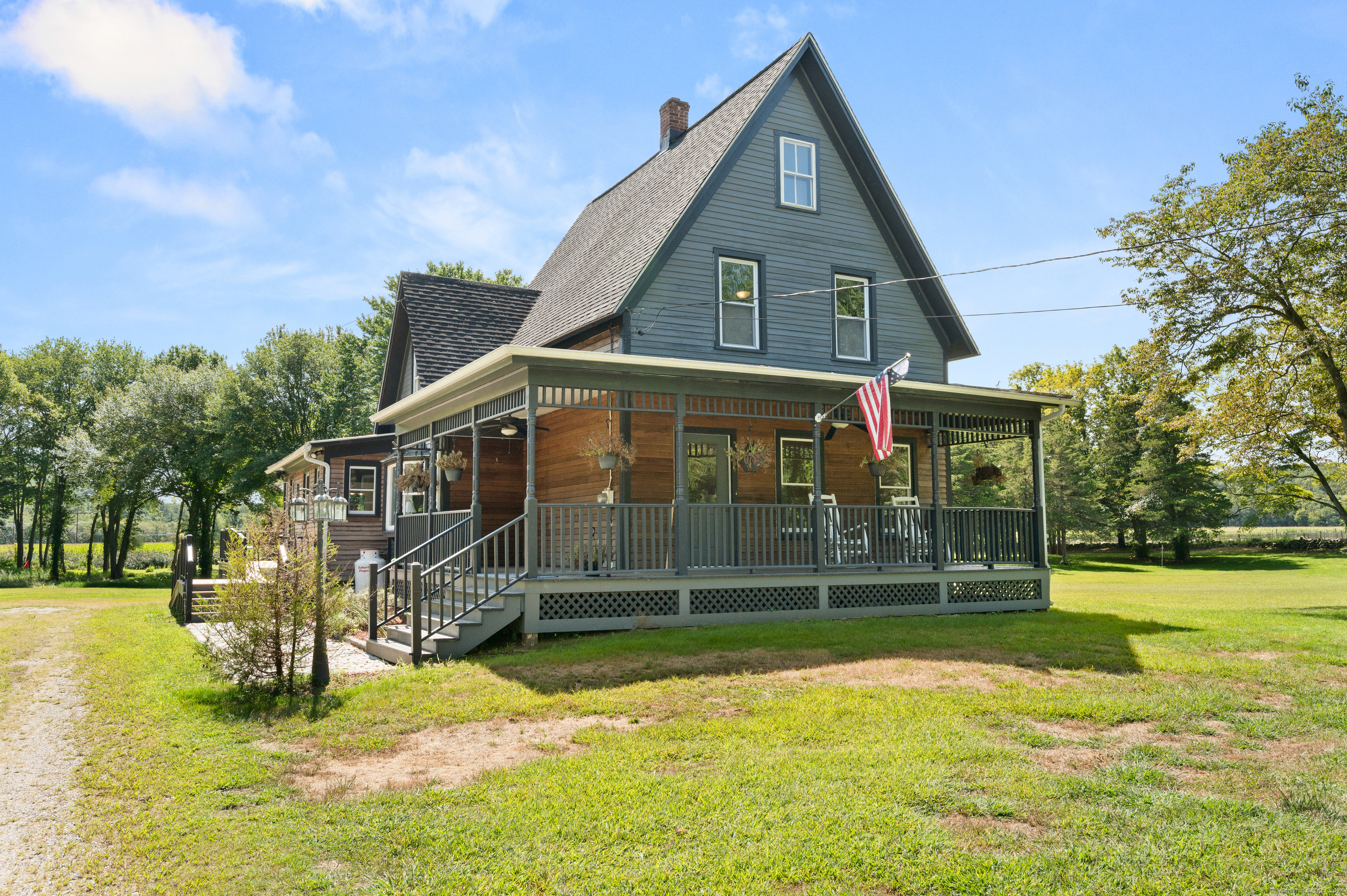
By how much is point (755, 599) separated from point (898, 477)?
5.72 m

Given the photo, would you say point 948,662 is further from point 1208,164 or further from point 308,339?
point 308,339

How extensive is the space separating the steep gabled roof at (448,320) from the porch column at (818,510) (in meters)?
8.24

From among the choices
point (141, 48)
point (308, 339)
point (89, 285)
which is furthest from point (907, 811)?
point (89, 285)

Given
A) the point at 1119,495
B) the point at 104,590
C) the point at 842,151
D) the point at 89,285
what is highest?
the point at 89,285

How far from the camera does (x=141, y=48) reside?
14.5 meters

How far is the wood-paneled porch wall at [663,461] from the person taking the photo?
47.8 ft

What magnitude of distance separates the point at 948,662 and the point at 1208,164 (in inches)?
638

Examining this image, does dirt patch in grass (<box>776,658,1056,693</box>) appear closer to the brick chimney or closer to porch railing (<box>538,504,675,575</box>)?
porch railing (<box>538,504,675,575</box>)

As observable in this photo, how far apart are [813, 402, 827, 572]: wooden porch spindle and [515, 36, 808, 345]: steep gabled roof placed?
390 cm

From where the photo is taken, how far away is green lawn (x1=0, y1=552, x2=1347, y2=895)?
4414 millimetres

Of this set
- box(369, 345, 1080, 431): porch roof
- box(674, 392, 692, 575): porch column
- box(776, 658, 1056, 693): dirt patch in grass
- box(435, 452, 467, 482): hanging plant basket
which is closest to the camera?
box(776, 658, 1056, 693): dirt patch in grass

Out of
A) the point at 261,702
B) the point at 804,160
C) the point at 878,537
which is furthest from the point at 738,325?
the point at 261,702

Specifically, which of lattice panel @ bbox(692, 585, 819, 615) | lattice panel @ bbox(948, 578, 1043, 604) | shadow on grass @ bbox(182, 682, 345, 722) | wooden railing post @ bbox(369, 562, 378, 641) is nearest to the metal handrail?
wooden railing post @ bbox(369, 562, 378, 641)

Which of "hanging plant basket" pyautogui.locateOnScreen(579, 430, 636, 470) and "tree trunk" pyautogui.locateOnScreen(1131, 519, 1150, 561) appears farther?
"tree trunk" pyautogui.locateOnScreen(1131, 519, 1150, 561)
